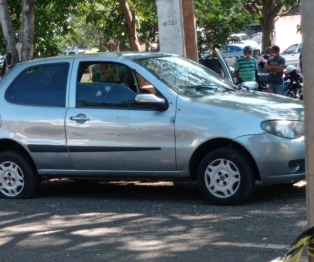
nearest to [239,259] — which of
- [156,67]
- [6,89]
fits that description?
[156,67]

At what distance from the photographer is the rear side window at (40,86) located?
27.5 ft

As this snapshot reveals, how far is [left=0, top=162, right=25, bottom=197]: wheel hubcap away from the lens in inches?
336

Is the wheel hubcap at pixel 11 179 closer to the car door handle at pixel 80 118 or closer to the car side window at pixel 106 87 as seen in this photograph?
the car door handle at pixel 80 118

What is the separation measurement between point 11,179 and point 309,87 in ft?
19.4

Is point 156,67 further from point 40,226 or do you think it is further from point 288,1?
point 288,1

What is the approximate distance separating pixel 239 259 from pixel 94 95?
3199 mm

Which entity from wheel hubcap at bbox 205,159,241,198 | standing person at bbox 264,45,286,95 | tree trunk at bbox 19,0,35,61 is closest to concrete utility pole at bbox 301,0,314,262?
wheel hubcap at bbox 205,159,241,198

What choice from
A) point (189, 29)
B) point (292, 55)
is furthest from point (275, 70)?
point (292, 55)

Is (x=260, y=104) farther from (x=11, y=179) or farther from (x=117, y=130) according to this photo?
(x=11, y=179)

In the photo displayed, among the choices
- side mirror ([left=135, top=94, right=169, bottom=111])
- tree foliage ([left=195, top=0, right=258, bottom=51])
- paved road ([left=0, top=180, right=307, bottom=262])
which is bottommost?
paved road ([left=0, top=180, right=307, bottom=262])

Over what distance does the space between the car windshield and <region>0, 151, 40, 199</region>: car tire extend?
6.12 feet

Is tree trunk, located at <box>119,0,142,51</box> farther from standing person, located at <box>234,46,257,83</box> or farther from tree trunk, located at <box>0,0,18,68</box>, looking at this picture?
tree trunk, located at <box>0,0,18,68</box>

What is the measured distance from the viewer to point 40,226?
23.6 ft

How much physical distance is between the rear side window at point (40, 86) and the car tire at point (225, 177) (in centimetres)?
192
